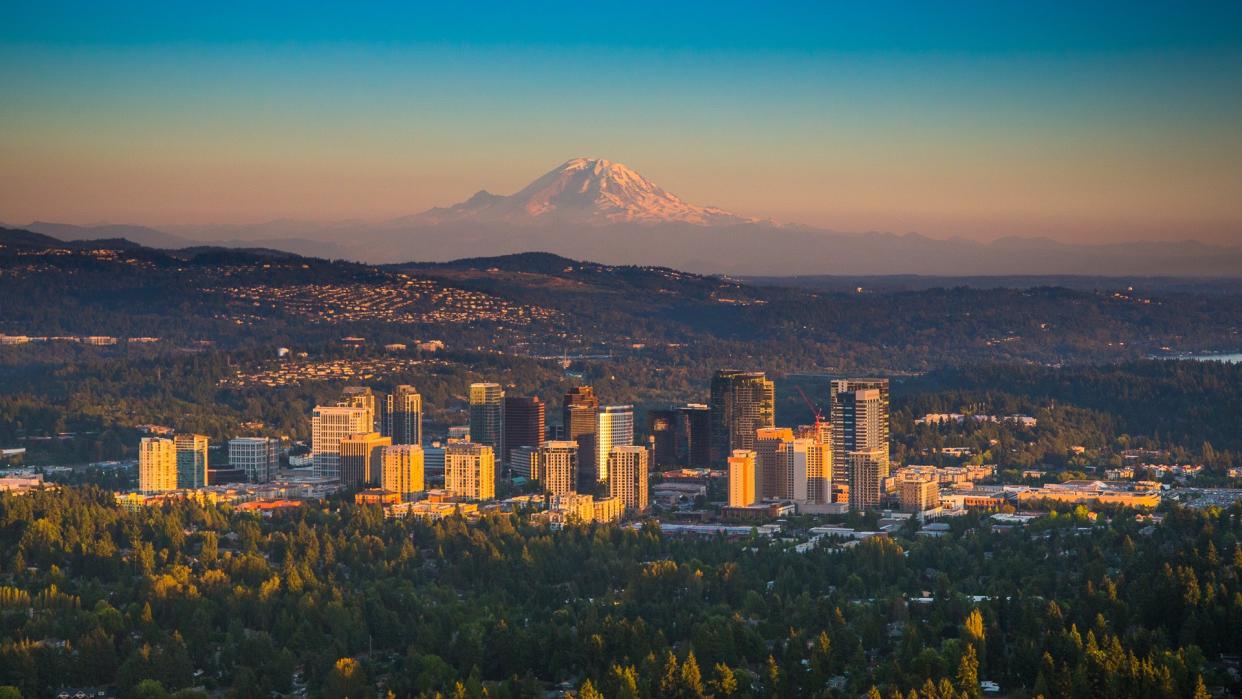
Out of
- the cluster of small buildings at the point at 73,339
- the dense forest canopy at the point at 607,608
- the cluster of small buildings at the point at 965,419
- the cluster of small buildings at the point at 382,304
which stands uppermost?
the cluster of small buildings at the point at 382,304

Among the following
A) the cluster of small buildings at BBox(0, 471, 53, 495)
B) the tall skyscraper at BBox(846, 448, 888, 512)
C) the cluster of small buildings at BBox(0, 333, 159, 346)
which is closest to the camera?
the cluster of small buildings at BBox(0, 471, 53, 495)

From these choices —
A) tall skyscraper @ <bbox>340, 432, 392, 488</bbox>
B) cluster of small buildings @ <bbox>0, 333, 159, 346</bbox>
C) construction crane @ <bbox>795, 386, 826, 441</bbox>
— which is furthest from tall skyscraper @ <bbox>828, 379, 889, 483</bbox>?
cluster of small buildings @ <bbox>0, 333, 159, 346</bbox>

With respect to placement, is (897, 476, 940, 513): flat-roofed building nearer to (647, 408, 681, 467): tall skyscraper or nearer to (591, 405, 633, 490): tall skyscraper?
(591, 405, 633, 490): tall skyscraper

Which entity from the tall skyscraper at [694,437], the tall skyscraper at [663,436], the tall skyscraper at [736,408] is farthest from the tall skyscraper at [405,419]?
the tall skyscraper at [736,408]

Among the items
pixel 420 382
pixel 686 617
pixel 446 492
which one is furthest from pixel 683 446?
pixel 686 617

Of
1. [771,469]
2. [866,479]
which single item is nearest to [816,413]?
[771,469]

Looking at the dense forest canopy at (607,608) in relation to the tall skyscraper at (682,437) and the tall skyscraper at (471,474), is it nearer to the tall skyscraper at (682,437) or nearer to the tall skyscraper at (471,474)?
the tall skyscraper at (471,474)

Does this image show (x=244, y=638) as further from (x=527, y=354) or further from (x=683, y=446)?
(x=527, y=354)

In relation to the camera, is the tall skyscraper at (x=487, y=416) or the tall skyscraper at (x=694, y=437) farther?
the tall skyscraper at (x=487, y=416)
